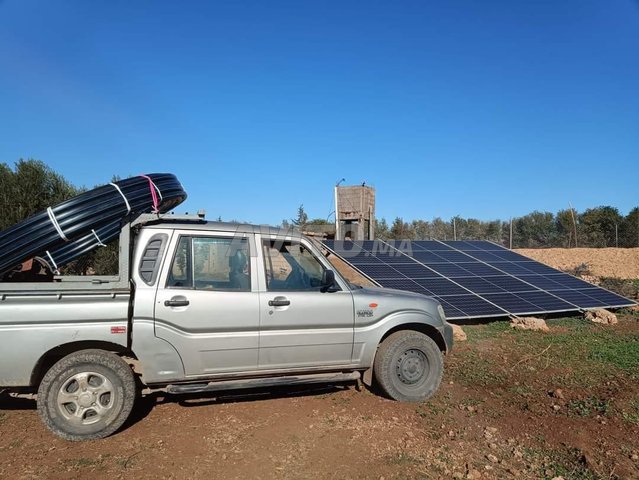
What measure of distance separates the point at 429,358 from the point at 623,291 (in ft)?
43.3

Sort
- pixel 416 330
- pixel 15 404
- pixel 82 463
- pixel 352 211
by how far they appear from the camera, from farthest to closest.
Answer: pixel 352 211 → pixel 416 330 → pixel 15 404 → pixel 82 463

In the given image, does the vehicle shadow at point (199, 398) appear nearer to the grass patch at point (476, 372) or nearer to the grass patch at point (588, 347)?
the grass patch at point (476, 372)

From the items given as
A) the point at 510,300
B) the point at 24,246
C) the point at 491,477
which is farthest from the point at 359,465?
the point at 510,300

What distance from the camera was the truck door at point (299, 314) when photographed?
467 centimetres

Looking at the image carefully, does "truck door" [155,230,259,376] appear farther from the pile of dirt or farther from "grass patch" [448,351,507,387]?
the pile of dirt

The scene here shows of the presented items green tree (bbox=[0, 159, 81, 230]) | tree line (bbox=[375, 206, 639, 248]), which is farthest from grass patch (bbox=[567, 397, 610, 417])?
tree line (bbox=[375, 206, 639, 248])

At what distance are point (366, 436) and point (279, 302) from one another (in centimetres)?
162

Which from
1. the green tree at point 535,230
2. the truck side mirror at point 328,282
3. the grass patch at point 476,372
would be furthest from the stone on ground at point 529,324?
the green tree at point 535,230

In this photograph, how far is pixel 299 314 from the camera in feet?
15.6

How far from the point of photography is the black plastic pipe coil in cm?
438

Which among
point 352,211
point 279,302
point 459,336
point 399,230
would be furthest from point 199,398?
point 399,230

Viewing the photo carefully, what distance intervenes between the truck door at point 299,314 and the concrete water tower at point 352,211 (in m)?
10.7

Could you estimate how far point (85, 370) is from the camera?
414cm

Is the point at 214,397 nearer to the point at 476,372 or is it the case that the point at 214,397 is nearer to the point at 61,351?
the point at 61,351
